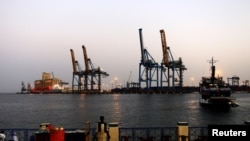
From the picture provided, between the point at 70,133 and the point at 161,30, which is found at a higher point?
the point at 161,30

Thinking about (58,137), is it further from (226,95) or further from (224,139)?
(226,95)

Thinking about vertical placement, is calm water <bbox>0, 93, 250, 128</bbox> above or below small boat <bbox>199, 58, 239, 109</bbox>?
below

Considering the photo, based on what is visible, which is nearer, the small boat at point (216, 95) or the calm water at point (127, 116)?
the calm water at point (127, 116)

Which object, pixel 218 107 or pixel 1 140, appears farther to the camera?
pixel 218 107

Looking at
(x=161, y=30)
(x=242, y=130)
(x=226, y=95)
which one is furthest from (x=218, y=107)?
(x=161, y=30)

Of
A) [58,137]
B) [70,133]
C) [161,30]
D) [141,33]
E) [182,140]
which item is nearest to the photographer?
[58,137]

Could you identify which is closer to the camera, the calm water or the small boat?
the calm water

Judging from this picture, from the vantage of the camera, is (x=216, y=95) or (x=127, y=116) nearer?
(x=127, y=116)

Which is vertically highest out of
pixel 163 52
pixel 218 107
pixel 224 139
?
pixel 163 52

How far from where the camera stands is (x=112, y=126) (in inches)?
596

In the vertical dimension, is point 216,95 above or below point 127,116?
above

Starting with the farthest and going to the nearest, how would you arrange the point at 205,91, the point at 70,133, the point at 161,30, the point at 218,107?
the point at 161,30 → the point at 205,91 → the point at 218,107 → the point at 70,133

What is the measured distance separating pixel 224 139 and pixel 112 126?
832cm

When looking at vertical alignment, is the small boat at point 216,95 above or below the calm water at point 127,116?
above
